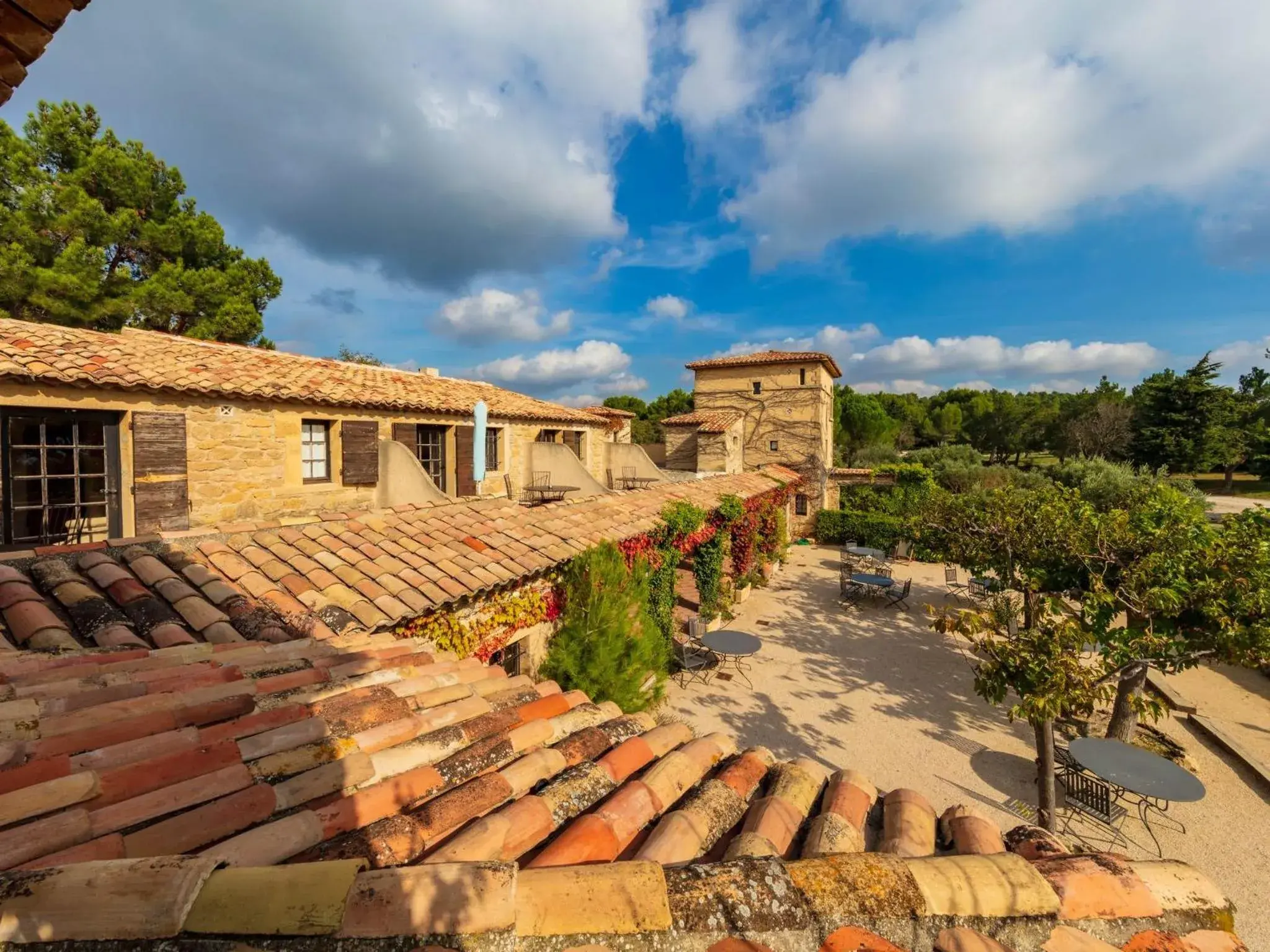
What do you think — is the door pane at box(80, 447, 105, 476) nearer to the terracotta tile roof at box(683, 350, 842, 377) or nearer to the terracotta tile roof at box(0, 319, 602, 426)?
the terracotta tile roof at box(0, 319, 602, 426)

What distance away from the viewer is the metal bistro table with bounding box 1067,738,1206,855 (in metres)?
6.13

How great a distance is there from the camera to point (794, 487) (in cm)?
2325

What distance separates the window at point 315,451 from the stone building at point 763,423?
52.9 feet

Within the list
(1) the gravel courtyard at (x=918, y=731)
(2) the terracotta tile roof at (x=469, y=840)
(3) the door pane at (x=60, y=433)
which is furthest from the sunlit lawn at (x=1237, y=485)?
(3) the door pane at (x=60, y=433)

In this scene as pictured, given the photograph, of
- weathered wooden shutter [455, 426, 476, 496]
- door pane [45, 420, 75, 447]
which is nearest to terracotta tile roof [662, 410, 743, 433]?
weathered wooden shutter [455, 426, 476, 496]

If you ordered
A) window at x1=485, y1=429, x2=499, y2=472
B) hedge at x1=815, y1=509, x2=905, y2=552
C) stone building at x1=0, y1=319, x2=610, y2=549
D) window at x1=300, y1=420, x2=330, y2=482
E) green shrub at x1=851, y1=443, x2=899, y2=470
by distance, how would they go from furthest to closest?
green shrub at x1=851, y1=443, x2=899, y2=470 < hedge at x1=815, y1=509, x2=905, y2=552 < window at x1=485, y1=429, x2=499, y2=472 < window at x1=300, y1=420, x2=330, y2=482 < stone building at x1=0, y1=319, x2=610, y2=549

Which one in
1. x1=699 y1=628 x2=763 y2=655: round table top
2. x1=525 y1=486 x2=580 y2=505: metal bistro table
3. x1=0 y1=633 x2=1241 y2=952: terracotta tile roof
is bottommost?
x1=699 y1=628 x2=763 y2=655: round table top

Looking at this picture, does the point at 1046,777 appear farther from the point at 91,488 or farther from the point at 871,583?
the point at 91,488

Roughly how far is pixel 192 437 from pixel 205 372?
1.34 metres

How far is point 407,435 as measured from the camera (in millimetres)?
12562

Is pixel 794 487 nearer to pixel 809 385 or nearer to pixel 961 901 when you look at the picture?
pixel 809 385

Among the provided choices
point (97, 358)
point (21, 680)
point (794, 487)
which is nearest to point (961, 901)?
point (21, 680)

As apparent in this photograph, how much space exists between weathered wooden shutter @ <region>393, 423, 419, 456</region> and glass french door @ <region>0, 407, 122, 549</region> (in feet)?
15.5

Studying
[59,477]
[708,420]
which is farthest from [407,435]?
[708,420]
